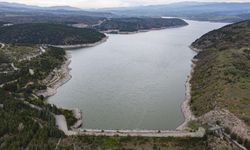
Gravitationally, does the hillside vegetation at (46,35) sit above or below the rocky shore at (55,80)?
below

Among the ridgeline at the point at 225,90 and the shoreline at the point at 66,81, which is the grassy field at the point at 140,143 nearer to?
the shoreline at the point at 66,81

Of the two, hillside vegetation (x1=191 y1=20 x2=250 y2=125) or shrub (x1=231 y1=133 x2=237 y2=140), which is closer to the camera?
shrub (x1=231 y1=133 x2=237 y2=140)

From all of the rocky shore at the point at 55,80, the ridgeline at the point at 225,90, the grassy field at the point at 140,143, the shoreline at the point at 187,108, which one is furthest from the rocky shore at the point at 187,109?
the rocky shore at the point at 55,80

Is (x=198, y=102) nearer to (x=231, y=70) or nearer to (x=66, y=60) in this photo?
(x=231, y=70)

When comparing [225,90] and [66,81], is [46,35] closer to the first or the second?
[66,81]

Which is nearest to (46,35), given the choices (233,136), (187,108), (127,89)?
(127,89)

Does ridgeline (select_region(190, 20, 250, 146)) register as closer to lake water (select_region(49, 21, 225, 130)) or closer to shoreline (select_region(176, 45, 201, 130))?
shoreline (select_region(176, 45, 201, 130))

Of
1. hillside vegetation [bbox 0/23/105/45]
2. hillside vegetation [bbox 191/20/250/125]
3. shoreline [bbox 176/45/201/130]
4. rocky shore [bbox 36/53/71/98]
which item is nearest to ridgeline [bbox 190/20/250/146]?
hillside vegetation [bbox 191/20/250/125]
